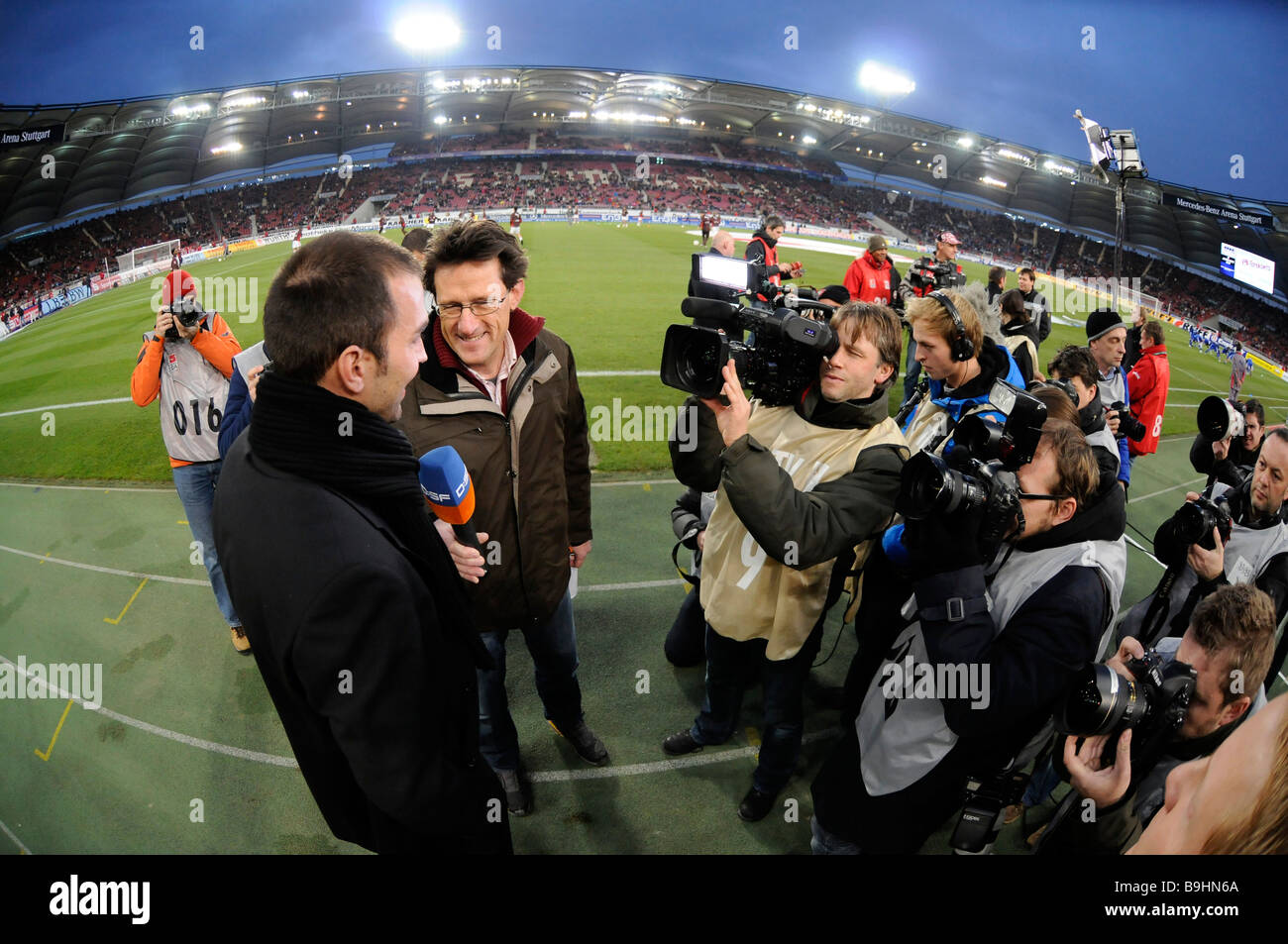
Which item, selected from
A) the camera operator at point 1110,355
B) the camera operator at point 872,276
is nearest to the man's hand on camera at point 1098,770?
the camera operator at point 1110,355

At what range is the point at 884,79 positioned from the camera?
35906 millimetres

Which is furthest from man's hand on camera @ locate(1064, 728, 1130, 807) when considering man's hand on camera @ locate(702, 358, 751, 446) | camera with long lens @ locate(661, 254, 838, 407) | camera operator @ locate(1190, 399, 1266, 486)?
camera operator @ locate(1190, 399, 1266, 486)

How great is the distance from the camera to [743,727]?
12.3 feet

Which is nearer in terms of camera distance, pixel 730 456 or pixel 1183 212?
pixel 730 456

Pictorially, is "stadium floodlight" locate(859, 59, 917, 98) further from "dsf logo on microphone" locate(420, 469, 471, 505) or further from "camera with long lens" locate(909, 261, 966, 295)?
"dsf logo on microphone" locate(420, 469, 471, 505)

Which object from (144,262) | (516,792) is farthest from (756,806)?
(144,262)

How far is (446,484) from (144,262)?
113 feet

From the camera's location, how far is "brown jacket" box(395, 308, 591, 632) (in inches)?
98.7

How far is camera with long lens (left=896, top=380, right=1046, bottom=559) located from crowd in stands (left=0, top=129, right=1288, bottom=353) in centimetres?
3998

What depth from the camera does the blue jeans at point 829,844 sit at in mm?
2381

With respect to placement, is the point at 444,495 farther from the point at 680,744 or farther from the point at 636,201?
the point at 636,201
